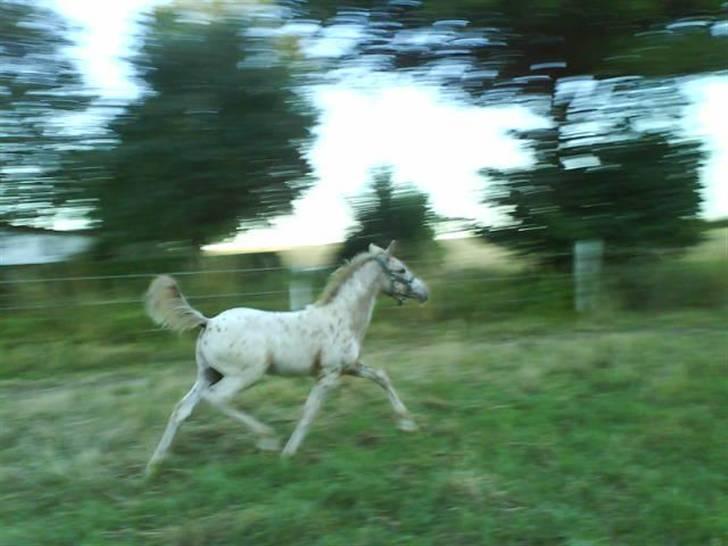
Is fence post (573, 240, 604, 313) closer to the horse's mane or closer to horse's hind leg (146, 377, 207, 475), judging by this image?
the horse's mane

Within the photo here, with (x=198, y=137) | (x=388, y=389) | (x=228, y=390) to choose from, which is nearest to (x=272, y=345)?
(x=228, y=390)

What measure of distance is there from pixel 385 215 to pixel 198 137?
3302 millimetres

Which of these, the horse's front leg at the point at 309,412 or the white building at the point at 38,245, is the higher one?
the white building at the point at 38,245

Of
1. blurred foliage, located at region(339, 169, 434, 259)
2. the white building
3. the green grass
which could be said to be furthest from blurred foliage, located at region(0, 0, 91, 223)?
blurred foliage, located at region(339, 169, 434, 259)

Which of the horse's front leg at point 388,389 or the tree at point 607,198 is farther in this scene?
the tree at point 607,198

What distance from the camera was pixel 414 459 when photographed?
5.62 m

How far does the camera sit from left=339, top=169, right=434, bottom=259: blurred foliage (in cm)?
1244

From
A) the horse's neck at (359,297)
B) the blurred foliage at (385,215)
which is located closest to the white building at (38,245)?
the blurred foliage at (385,215)

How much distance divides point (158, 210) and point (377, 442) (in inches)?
265

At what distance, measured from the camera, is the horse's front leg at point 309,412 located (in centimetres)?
566

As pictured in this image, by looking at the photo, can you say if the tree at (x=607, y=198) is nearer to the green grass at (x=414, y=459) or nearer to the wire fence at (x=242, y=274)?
the wire fence at (x=242, y=274)

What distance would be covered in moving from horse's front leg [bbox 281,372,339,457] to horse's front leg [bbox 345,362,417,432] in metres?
0.22

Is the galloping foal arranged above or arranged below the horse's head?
below

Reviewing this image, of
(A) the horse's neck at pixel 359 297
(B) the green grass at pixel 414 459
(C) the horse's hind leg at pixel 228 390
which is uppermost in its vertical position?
(A) the horse's neck at pixel 359 297
